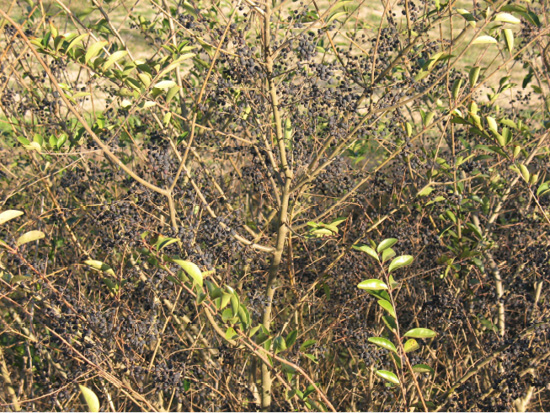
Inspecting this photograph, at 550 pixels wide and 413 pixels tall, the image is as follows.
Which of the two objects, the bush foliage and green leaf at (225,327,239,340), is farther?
the bush foliage

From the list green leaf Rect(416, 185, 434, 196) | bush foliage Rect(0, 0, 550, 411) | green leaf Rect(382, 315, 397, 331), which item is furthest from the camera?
green leaf Rect(416, 185, 434, 196)

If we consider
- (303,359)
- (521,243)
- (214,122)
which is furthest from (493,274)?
(214,122)

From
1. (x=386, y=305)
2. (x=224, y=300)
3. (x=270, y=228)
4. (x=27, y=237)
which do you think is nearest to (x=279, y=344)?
(x=224, y=300)

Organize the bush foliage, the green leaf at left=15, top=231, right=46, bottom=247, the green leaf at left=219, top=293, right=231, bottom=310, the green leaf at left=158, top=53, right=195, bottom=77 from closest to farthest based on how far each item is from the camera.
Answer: the green leaf at left=219, top=293, right=231, bottom=310 → the green leaf at left=15, top=231, right=46, bottom=247 → the green leaf at left=158, top=53, right=195, bottom=77 → the bush foliage

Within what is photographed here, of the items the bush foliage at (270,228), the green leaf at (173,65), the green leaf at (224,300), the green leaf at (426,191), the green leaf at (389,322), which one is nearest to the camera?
the green leaf at (224,300)

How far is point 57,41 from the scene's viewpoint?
193cm

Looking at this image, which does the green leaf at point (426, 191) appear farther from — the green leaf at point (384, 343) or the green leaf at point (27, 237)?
the green leaf at point (27, 237)

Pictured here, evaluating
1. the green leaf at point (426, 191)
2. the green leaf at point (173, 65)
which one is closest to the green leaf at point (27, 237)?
the green leaf at point (173, 65)

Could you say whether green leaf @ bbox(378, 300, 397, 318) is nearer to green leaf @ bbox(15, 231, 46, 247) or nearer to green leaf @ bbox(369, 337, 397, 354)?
green leaf @ bbox(369, 337, 397, 354)

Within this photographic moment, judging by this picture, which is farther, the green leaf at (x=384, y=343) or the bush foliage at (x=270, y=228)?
the bush foliage at (x=270, y=228)

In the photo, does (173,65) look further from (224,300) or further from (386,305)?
(386,305)

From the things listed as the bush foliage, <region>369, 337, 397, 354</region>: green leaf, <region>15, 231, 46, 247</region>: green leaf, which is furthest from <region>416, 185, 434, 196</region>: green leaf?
<region>15, 231, 46, 247</region>: green leaf

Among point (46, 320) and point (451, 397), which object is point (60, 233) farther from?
point (451, 397)

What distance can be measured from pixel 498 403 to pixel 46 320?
2.58 meters
